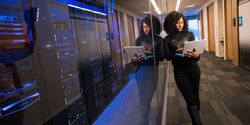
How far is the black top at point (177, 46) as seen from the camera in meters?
2.23

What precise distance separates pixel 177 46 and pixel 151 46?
36cm

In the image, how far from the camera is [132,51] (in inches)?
62.7

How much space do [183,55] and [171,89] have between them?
2.21m

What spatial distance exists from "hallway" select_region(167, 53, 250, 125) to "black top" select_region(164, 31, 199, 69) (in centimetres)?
88

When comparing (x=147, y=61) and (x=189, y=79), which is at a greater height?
(x=147, y=61)

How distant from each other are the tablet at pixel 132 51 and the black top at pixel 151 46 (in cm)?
5

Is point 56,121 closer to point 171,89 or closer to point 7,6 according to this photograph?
point 7,6

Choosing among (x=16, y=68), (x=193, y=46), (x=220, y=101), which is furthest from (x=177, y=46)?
(x=16, y=68)

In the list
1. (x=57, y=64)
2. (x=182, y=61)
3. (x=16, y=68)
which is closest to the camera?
(x=16, y=68)

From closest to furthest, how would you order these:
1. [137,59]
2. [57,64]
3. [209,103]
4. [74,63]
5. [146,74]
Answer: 1. [57,64]
2. [74,63]
3. [137,59]
4. [146,74]
5. [209,103]

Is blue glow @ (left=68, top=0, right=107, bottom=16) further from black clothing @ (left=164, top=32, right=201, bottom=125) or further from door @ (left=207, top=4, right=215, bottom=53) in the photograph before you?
door @ (left=207, top=4, right=215, bottom=53)

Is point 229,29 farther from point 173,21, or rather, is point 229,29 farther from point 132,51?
point 132,51

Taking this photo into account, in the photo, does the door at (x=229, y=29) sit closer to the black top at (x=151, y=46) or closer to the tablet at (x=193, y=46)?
the tablet at (x=193, y=46)

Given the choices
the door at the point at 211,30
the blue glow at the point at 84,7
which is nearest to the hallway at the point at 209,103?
the blue glow at the point at 84,7
